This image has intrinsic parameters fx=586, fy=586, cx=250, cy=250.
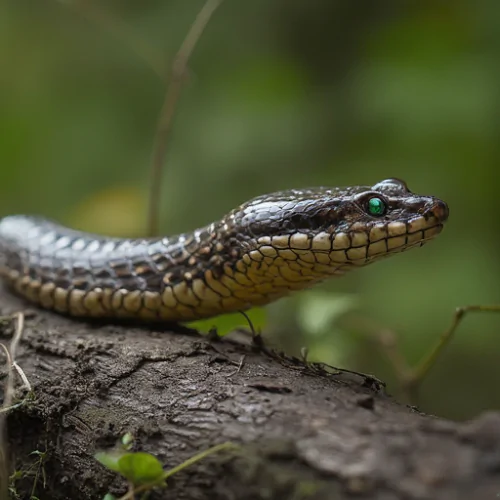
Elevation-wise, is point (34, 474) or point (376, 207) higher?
point (376, 207)

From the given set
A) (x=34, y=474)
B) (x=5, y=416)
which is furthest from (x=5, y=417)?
(x=34, y=474)

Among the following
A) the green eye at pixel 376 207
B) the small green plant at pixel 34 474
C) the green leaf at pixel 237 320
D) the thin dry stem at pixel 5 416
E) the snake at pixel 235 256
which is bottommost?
the small green plant at pixel 34 474

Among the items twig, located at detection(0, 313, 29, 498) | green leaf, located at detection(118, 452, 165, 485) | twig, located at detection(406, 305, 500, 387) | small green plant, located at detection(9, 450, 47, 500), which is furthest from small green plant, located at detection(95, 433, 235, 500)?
twig, located at detection(406, 305, 500, 387)

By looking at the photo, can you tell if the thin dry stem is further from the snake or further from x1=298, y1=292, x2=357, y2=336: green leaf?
x1=298, y1=292, x2=357, y2=336: green leaf

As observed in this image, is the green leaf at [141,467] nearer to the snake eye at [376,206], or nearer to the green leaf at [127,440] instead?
the green leaf at [127,440]

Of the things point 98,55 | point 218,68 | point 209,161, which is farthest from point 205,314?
point 98,55

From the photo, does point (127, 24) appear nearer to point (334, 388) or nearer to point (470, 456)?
point (334, 388)

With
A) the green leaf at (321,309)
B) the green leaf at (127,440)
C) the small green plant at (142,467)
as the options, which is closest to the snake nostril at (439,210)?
the green leaf at (321,309)

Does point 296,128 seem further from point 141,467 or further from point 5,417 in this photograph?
point 141,467
